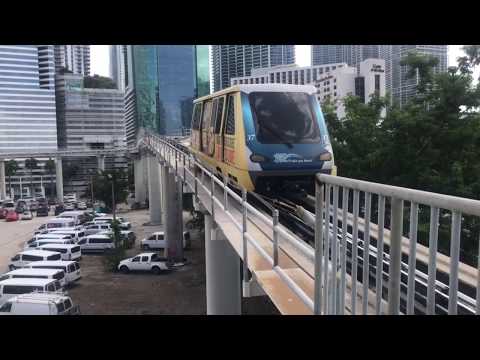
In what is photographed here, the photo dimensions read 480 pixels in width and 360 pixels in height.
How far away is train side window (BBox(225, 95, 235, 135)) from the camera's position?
9.36 metres

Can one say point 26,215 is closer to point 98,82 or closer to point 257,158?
point 257,158

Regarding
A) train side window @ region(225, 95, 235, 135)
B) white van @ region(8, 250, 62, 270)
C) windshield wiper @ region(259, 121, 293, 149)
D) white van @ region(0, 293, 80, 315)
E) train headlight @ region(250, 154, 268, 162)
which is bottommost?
white van @ region(8, 250, 62, 270)

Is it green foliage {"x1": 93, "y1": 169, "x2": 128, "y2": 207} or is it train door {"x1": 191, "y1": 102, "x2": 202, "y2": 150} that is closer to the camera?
train door {"x1": 191, "y1": 102, "x2": 202, "y2": 150}

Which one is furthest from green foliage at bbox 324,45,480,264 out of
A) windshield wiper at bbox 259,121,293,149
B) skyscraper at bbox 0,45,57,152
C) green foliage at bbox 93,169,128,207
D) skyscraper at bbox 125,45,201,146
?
skyscraper at bbox 0,45,57,152

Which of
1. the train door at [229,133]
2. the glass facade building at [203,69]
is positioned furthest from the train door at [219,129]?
the glass facade building at [203,69]

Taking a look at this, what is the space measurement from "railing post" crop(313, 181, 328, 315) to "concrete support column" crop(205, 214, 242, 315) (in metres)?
9.04

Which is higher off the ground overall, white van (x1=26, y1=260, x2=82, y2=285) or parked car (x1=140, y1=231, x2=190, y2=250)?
white van (x1=26, y1=260, x2=82, y2=285)

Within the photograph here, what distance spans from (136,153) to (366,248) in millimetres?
53562

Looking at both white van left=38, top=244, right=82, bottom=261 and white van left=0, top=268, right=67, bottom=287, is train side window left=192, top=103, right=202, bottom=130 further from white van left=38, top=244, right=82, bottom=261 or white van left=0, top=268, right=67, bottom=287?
white van left=38, top=244, right=82, bottom=261

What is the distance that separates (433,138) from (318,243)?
10.1 meters

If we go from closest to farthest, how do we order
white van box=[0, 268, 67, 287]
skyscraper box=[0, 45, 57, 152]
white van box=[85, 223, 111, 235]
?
white van box=[0, 268, 67, 287] → white van box=[85, 223, 111, 235] → skyscraper box=[0, 45, 57, 152]

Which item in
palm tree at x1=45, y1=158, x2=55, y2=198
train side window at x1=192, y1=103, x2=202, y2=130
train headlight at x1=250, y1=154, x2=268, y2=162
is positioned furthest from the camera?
palm tree at x1=45, y1=158, x2=55, y2=198

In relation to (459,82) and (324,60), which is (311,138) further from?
(324,60)
